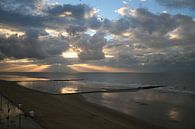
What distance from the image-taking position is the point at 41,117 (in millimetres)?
29188

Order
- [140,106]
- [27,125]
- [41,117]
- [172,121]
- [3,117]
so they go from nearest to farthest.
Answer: [27,125] < [3,117] < [41,117] < [172,121] < [140,106]

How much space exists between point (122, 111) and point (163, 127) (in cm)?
1056

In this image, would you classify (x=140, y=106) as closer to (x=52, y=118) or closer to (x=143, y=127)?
(x=143, y=127)

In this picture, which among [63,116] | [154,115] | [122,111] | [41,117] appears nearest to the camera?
[41,117]

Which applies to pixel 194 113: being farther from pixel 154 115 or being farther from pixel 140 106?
pixel 140 106

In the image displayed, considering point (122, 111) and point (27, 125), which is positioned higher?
point (27, 125)

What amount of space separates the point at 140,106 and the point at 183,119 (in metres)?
11.8

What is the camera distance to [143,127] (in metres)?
30.9

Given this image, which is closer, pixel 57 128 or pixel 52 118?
pixel 57 128

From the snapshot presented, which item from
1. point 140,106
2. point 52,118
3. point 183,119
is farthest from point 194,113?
point 52,118

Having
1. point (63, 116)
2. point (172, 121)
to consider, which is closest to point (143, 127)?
point (172, 121)

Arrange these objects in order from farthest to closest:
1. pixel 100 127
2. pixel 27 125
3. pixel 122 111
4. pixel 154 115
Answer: pixel 122 111 → pixel 154 115 → pixel 100 127 → pixel 27 125

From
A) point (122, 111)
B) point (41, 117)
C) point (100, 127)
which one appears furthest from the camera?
point (122, 111)

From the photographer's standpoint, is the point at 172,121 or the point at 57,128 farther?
the point at 172,121
